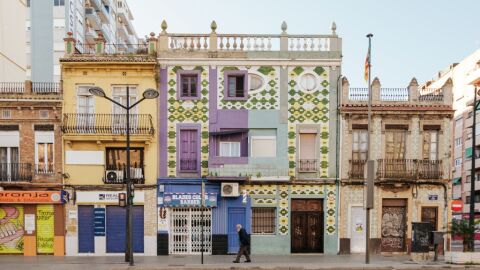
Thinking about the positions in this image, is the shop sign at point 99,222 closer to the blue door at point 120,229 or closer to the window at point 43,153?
the blue door at point 120,229

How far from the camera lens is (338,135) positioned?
68.3 ft

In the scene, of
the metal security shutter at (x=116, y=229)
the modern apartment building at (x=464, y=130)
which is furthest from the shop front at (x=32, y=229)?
the modern apartment building at (x=464, y=130)

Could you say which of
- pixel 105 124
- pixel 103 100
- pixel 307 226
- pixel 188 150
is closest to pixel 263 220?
pixel 307 226

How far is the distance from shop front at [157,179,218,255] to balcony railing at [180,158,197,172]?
627 millimetres

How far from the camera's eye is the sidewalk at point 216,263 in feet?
53.7

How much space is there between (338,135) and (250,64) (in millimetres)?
5829

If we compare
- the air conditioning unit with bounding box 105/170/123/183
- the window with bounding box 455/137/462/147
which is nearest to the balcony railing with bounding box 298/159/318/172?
the air conditioning unit with bounding box 105/170/123/183

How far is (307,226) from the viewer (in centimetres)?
2077

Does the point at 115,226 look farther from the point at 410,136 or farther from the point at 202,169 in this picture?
the point at 410,136

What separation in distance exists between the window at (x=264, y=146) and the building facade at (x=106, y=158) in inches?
199

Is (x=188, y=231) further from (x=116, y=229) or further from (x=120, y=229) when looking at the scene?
(x=116, y=229)

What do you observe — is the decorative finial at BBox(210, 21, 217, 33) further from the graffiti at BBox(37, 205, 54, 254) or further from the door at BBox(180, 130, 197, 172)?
the graffiti at BBox(37, 205, 54, 254)

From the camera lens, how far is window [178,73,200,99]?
2070 cm

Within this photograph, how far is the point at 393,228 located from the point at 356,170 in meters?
3.64
